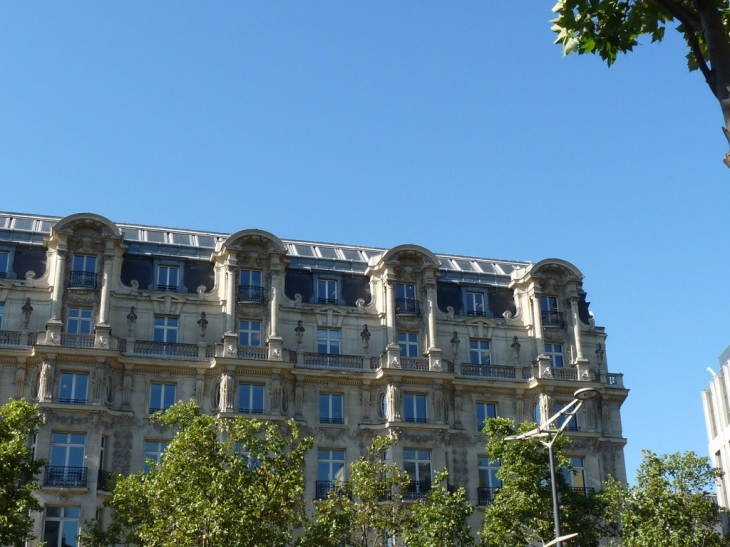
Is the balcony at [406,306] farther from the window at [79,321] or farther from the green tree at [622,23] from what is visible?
the green tree at [622,23]

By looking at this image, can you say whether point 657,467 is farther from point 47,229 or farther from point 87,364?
point 47,229

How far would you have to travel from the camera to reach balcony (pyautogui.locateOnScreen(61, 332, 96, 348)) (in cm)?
4522

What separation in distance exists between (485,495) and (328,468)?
7.33 m

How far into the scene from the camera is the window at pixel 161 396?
1810 inches

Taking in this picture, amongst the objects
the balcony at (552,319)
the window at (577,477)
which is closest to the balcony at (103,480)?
the window at (577,477)

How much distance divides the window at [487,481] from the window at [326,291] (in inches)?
420

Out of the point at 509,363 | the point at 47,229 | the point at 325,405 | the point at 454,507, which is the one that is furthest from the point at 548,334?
the point at 47,229

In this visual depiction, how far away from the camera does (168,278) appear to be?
4975cm

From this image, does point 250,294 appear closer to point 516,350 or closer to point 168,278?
point 168,278

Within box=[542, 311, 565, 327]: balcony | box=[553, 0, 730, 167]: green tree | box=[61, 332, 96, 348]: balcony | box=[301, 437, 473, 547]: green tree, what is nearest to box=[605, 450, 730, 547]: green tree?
box=[301, 437, 473, 547]: green tree

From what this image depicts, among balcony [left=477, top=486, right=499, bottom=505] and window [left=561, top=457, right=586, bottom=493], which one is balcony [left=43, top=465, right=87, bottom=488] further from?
window [left=561, top=457, right=586, bottom=493]

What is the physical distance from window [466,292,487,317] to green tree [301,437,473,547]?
48.0 feet

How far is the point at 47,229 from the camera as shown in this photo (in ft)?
166

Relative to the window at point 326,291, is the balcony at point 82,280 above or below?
below
